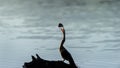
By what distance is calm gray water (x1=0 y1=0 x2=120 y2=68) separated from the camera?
25.5 meters

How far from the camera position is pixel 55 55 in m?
26.0

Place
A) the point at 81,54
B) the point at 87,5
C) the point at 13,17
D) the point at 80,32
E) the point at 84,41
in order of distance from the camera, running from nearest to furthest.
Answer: the point at 81,54 → the point at 84,41 → the point at 80,32 → the point at 13,17 → the point at 87,5

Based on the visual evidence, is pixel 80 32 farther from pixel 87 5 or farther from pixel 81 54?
pixel 87 5

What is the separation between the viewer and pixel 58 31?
3108 centimetres

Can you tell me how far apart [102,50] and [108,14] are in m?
9.42

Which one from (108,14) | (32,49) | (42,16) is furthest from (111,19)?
(32,49)

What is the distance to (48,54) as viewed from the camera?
26062 millimetres

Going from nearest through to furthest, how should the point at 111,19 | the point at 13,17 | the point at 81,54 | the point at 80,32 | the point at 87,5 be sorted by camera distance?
the point at 81,54 < the point at 80,32 < the point at 111,19 < the point at 13,17 < the point at 87,5

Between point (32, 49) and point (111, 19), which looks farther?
point (111, 19)

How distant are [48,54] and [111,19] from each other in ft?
26.8

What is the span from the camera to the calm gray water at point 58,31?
2545 cm

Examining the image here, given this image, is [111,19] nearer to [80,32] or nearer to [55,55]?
[80,32]

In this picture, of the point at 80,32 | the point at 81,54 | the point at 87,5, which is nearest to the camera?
the point at 81,54

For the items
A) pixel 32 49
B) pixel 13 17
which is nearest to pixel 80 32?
pixel 32 49
